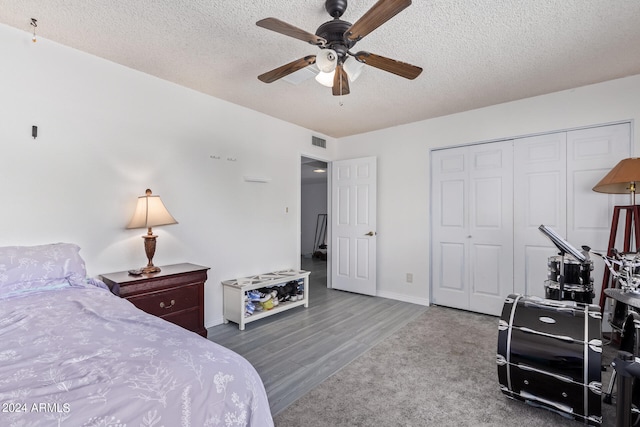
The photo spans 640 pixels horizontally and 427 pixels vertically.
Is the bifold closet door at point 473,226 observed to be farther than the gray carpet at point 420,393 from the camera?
Yes

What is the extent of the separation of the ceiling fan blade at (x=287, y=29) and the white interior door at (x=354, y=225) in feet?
9.49

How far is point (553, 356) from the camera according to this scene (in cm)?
173

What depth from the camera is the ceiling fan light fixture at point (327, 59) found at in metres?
1.85

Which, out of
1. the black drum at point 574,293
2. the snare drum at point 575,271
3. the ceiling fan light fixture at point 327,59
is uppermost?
the ceiling fan light fixture at point 327,59

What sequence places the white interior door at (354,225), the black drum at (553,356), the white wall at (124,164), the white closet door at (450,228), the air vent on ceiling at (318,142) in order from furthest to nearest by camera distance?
the air vent on ceiling at (318,142)
the white interior door at (354,225)
the white closet door at (450,228)
the white wall at (124,164)
the black drum at (553,356)

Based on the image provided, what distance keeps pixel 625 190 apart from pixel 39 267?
182 inches

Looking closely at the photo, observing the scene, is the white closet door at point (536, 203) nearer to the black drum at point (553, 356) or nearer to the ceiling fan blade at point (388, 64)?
the black drum at point (553, 356)

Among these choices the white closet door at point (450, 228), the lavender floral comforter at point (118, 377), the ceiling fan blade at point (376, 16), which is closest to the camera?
the lavender floral comforter at point (118, 377)

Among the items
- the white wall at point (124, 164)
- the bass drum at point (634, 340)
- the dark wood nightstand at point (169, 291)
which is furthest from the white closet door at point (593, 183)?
the dark wood nightstand at point (169, 291)

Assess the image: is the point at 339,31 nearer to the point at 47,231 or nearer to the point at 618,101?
the point at 47,231

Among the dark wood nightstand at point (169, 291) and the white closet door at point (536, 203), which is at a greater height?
the white closet door at point (536, 203)

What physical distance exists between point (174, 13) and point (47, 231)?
1856mm

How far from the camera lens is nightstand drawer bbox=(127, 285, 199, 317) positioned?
2.44 meters

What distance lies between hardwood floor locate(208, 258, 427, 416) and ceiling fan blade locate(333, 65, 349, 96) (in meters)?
2.13
